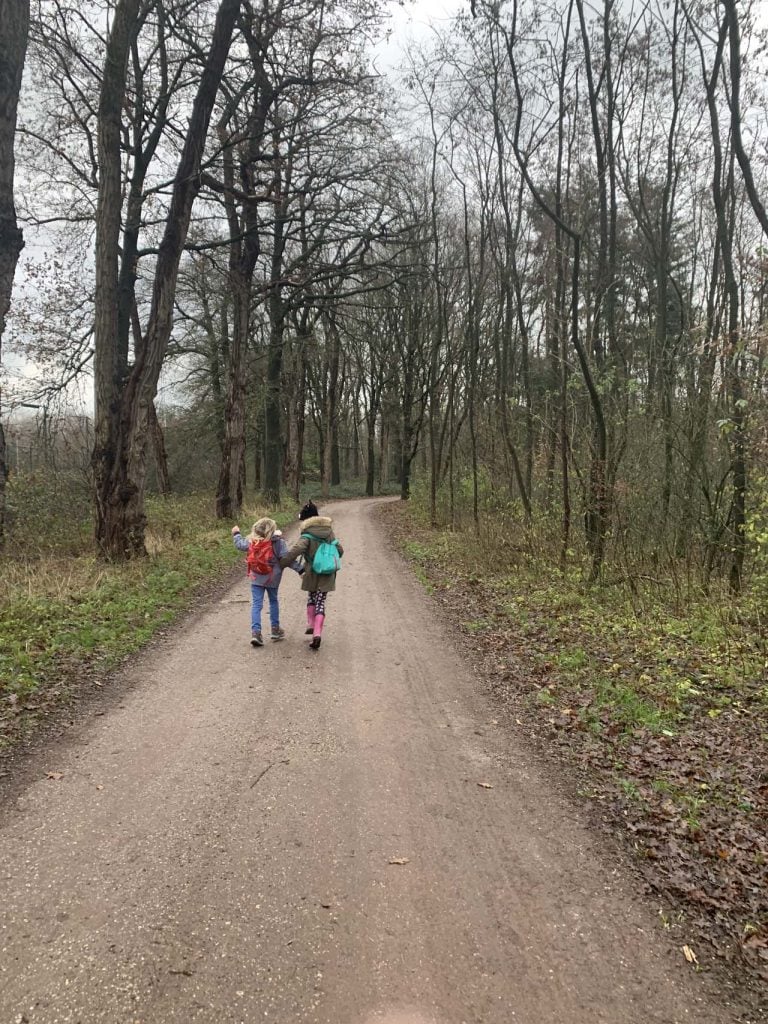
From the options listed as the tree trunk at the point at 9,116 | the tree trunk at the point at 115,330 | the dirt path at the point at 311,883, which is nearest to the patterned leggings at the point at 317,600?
the dirt path at the point at 311,883

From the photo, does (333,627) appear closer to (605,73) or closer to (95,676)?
(95,676)

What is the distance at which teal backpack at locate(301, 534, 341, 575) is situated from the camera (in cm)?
731

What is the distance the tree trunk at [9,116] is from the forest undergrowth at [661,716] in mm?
8694

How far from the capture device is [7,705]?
5.20 meters

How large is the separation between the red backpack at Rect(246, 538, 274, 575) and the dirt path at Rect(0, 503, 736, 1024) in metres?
1.91

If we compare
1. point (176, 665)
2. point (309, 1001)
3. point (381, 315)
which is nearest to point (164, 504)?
point (381, 315)

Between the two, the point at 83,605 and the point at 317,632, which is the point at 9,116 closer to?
the point at 83,605

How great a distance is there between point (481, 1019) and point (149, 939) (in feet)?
4.88

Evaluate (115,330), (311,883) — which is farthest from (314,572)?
(115,330)

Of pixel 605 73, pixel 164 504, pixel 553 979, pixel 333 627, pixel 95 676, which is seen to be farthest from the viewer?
pixel 164 504

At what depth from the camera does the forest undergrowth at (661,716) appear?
3342mm

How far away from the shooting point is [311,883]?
318cm

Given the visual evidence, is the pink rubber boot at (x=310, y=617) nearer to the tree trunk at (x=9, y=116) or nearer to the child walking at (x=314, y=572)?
the child walking at (x=314, y=572)

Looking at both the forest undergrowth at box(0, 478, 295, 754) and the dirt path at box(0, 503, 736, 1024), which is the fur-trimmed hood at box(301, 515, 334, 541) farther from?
the forest undergrowth at box(0, 478, 295, 754)
